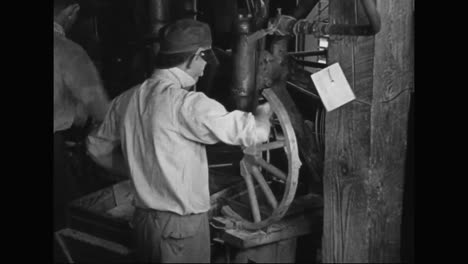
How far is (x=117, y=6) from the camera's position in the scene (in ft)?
12.0

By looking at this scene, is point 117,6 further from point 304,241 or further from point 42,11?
point 304,241

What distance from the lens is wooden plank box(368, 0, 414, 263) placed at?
8.73ft

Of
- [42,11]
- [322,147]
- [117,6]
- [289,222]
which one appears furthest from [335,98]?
[117,6]

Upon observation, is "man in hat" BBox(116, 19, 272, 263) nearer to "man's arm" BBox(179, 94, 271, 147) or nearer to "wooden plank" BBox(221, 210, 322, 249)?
"man's arm" BBox(179, 94, 271, 147)

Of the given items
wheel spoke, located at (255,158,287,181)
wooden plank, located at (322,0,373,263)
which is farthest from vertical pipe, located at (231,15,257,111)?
wooden plank, located at (322,0,373,263)

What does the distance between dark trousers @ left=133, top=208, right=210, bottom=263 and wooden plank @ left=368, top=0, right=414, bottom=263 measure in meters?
0.83

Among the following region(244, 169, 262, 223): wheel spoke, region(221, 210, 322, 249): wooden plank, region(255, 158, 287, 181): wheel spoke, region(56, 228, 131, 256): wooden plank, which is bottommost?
region(56, 228, 131, 256): wooden plank

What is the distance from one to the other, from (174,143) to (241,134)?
0.36 m

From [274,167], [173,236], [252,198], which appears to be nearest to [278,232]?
[252,198]

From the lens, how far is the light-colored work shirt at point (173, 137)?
267cm

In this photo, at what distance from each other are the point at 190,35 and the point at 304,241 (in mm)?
1360

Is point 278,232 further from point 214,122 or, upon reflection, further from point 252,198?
point 214,122

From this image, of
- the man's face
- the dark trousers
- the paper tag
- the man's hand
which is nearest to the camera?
the paper tag

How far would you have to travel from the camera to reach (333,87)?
2619 millimetres
